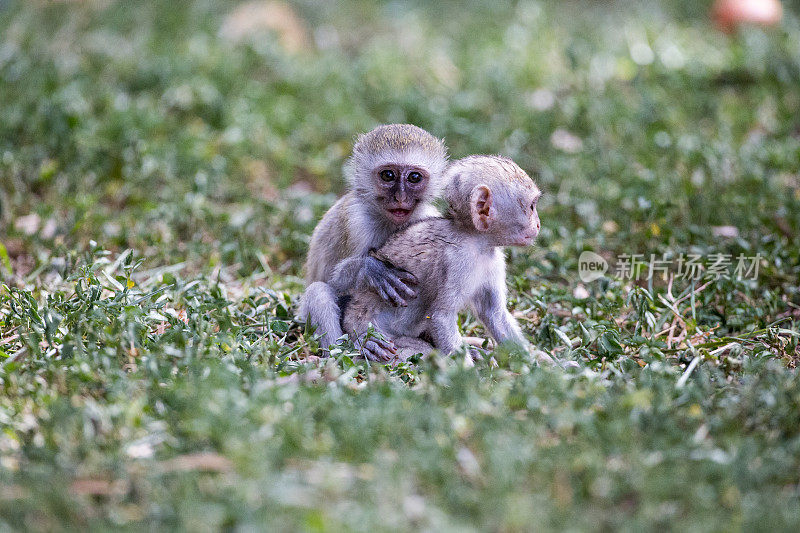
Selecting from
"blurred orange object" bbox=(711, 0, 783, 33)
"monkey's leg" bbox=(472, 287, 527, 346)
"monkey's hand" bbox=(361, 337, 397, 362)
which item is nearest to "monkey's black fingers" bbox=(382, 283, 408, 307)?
"monkey's hand" bbox=(361, 337, 397, 362)

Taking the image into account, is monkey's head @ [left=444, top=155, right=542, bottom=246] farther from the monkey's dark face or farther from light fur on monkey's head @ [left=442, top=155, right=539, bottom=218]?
the monkey's dark face

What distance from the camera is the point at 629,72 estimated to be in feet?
30.0

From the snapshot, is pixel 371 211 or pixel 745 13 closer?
pixel 371 211

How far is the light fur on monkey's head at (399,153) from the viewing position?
17.0 feet

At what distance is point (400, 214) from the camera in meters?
5.20

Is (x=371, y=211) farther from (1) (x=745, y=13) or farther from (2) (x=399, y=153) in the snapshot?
(1) (x=745, y=13)

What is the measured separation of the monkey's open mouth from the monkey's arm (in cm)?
33

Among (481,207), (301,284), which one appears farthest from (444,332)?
(301,284)

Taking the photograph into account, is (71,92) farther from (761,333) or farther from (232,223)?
(761,333)

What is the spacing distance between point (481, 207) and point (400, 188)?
2.00 ft

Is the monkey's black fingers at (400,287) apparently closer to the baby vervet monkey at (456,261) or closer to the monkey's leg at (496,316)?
the baby vervet monkey at (456,261)

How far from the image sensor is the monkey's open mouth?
17.1ft

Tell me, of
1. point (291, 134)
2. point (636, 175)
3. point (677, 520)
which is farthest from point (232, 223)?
point (677, 520)

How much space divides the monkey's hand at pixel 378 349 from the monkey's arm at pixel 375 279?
0.23 m
